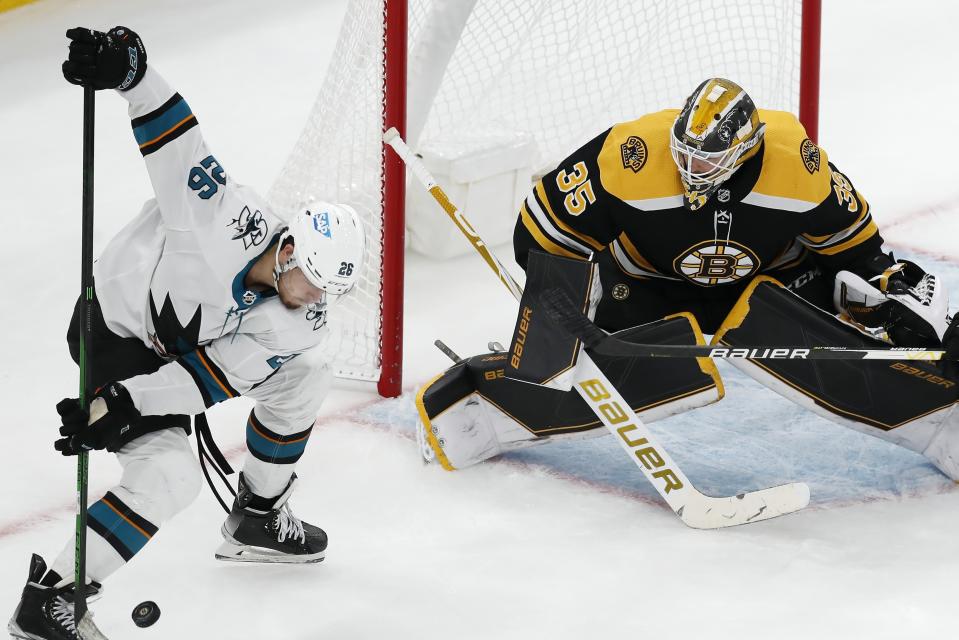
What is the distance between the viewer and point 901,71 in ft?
19.2

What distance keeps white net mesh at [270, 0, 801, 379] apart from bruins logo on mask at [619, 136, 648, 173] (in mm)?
744

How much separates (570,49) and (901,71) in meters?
2.33

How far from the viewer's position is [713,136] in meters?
2.88

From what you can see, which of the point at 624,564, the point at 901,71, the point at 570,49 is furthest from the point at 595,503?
the point at 901,71

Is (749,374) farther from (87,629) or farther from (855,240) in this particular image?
(87,629)

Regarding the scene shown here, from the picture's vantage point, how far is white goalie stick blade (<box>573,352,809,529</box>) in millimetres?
3064

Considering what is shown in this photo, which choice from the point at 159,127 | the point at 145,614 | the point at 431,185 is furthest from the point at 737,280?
the point at 145,614

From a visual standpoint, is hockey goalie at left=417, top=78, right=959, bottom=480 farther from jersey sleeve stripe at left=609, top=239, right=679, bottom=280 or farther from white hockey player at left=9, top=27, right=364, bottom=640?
white hockey player at left=9, top=27, right=364, bottom=640

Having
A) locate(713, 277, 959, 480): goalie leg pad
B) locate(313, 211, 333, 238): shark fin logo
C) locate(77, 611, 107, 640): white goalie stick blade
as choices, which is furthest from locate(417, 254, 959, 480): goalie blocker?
locate(77, 611, 107, 640): white goalie stick blade

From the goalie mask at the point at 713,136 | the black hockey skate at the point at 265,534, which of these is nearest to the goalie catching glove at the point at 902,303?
the goalie mask at the point at 713,136

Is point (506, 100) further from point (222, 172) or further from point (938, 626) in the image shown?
point (938, 626)

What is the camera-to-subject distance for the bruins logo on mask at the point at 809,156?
305 cm

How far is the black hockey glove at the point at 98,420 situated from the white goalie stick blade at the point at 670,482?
41.5 inches

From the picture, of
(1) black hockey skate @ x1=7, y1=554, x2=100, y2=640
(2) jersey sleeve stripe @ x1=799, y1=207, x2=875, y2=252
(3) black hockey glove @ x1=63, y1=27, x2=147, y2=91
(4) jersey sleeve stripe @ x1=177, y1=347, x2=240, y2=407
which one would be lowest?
(1) black hockey skate @ x1=7, y1=554, x2=100, y2=640
